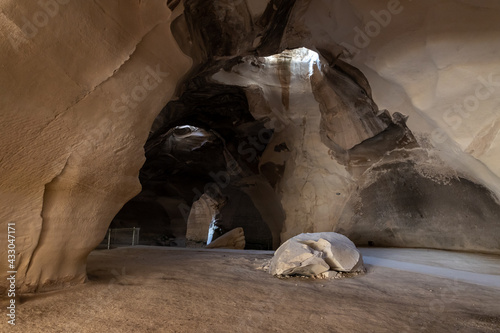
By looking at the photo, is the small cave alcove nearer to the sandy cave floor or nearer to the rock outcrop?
the rock outcrop

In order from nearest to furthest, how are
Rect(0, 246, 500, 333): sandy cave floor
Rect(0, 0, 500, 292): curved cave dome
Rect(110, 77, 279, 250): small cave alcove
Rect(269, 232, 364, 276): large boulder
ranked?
Rect(0, 246, 500, 333): sandy cave floor
Rect(0, 0, 500, 292): curved cave dome
Rect(269, 232, 364, 276): large boulder
Rect(110, 77, 279, 250): small cave alcove

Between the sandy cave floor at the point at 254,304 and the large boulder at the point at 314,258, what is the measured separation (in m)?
0.21

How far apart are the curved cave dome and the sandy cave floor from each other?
2.33 ft

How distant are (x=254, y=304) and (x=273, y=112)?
731cm

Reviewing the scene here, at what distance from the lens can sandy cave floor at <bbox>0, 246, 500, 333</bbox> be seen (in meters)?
2.24

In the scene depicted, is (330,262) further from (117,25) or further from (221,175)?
(221,175)

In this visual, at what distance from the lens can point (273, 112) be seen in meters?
9.54

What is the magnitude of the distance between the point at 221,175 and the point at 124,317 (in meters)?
12.3

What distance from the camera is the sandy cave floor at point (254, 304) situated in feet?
7.36
